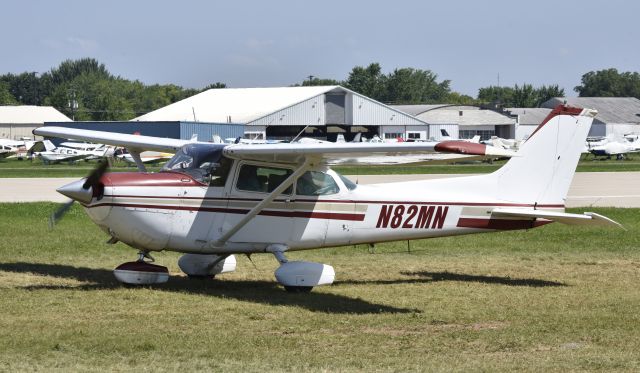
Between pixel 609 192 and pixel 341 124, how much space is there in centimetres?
5040

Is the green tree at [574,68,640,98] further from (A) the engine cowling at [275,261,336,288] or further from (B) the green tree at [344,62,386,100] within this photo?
(A) the engine cowling at [275,261,336,288]

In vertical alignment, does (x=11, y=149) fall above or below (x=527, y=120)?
below

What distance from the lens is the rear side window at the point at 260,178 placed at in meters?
12.8

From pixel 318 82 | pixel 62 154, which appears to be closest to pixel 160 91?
pixel 318 82

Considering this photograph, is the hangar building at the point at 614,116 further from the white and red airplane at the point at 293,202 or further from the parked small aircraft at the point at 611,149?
the white and red airplane at the point at 293,202

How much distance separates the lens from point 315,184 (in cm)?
1315

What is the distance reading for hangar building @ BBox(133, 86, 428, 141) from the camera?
79.1 m

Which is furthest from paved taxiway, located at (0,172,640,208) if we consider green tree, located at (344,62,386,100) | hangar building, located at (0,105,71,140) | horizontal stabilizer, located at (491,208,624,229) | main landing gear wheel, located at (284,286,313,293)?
green tree, located at (344,62,386,100)

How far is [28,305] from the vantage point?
11258 mm

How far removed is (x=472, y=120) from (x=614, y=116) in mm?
28819

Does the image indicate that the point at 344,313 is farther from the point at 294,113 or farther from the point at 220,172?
the point at 294,113

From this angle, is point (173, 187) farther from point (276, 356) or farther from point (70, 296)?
point (276, 356)

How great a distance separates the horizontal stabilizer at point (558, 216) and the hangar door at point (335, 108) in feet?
226

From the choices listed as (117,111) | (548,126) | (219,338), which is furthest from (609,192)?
(117,111)
